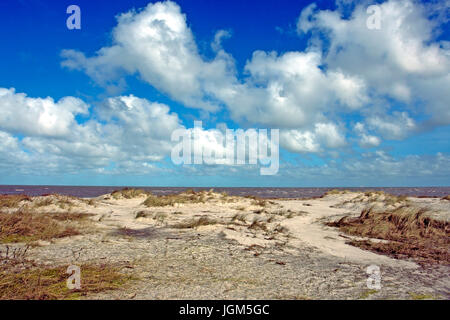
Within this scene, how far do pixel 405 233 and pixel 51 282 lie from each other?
9124 mm

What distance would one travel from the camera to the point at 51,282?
4.06 metres

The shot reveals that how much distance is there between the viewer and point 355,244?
7.43 m

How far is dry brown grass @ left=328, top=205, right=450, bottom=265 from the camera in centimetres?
657

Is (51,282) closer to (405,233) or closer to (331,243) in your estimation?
(331,243)

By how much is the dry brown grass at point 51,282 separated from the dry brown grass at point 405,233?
5792mm

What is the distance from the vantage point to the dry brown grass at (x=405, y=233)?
6570 millimetres

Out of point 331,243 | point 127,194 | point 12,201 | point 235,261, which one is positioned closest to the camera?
point 235,261

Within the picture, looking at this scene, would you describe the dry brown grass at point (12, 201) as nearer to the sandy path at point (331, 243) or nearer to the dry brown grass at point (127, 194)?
the dry brown grass at point (127, 194)

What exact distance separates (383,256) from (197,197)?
38.9 feet

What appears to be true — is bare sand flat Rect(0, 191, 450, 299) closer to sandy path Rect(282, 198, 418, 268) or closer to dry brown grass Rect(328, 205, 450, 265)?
sandy path Rect(282, 198, 418, 268)

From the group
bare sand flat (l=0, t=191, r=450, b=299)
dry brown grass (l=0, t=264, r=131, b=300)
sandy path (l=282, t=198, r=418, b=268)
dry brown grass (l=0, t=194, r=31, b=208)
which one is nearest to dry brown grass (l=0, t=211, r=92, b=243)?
bare sand flat (l=0, t=191, r=450, b=299)

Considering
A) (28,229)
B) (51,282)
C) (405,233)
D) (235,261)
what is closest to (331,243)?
(405,233)

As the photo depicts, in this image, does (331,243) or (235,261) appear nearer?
(235,261)
